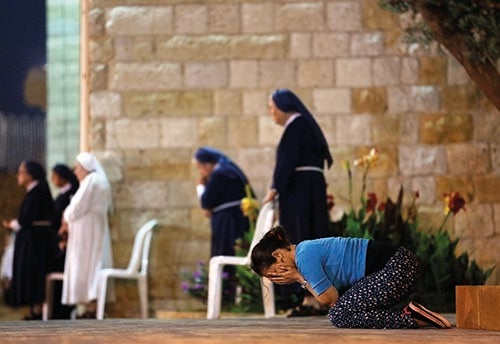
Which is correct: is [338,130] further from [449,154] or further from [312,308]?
[312,308]

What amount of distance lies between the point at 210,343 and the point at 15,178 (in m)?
13.1

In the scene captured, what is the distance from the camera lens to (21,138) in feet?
61.7

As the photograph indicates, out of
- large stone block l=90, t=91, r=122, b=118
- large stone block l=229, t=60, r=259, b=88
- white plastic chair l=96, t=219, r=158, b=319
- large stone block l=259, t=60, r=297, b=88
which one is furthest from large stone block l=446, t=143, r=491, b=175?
large stone block l=90, t=91, r=122, b=118

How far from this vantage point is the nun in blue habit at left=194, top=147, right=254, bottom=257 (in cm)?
1093

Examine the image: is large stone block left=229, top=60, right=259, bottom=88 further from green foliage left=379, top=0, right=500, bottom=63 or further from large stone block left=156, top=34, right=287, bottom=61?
green foliage left=379, top=0, right=500, bottom=63

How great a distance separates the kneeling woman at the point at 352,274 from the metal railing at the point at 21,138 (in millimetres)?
12349

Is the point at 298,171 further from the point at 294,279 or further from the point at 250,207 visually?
the point at 294,279

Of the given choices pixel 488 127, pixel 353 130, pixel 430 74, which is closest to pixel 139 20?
pixel 353 130

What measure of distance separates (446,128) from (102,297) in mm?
3132

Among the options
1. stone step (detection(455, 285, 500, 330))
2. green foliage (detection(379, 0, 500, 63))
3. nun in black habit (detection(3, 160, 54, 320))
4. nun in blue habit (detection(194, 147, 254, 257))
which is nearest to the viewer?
stone step (detection(455, 285, 500, 330))

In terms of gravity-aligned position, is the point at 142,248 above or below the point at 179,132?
below

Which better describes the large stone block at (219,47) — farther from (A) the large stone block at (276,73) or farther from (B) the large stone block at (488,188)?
(B) the large stone block at (488,188)

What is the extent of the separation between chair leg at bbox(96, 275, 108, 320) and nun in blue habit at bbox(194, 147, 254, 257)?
996mm

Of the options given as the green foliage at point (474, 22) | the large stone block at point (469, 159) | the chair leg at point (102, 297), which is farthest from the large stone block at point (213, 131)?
the green foliage at point (474, 22)
